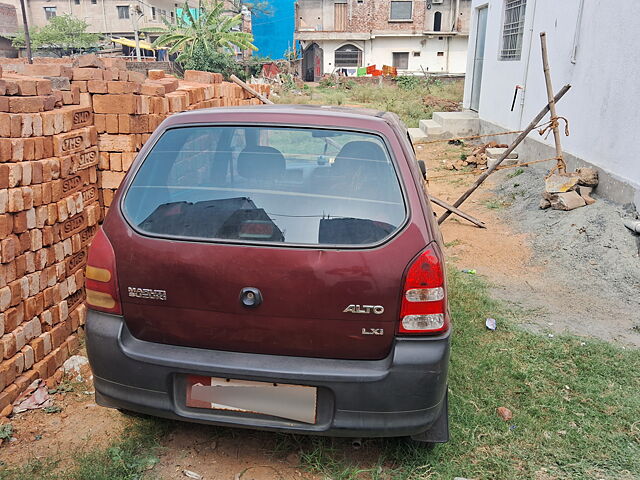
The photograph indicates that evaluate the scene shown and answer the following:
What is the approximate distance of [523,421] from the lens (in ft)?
9.99

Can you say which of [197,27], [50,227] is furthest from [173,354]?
[197,27]

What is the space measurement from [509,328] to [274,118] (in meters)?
2.69

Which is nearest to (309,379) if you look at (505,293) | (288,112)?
(288,112)

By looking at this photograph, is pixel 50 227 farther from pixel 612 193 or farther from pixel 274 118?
pixel 612 193

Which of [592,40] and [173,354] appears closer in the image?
[173,354]

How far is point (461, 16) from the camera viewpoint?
40844mm

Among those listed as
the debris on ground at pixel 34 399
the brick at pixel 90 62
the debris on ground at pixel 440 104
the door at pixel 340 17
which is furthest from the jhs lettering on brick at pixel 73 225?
the door at pixel 340 17

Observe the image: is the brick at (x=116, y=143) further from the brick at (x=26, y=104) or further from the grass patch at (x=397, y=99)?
the grass patch at (x=397, y=99)

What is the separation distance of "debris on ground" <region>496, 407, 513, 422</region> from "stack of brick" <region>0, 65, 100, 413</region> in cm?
271

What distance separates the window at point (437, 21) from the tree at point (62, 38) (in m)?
25.8

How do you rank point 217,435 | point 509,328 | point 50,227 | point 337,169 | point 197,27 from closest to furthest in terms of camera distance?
Answer: point 337,169 < point 217,435 < point 50,227 < point 509,328 < point 197,27

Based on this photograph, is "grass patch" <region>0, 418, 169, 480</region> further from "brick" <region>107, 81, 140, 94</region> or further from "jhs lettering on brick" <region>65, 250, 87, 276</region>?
"brick" <region>107, 81, 140, 94</region>

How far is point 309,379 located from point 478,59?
14.3 metres

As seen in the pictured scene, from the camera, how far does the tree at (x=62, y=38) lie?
42344 millimetres
